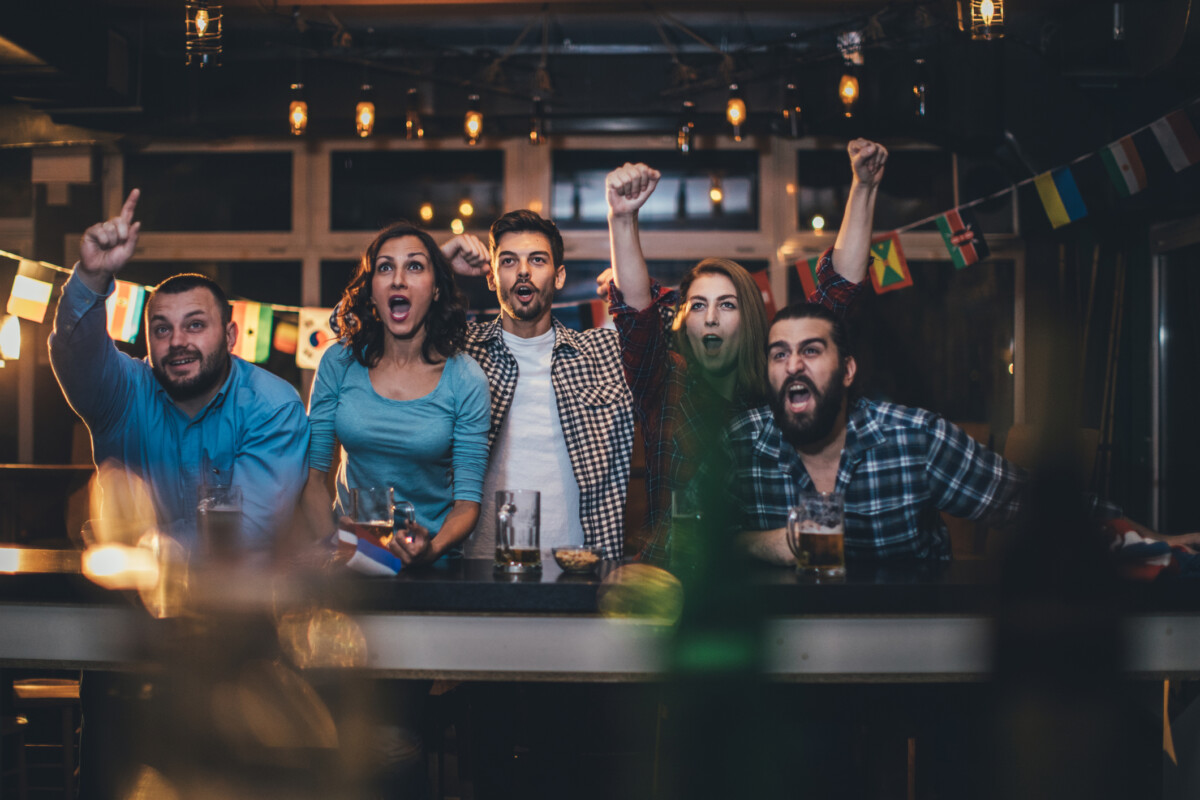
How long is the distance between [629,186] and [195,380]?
3.36 ft

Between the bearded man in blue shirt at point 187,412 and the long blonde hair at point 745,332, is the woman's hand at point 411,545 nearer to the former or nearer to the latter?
the bearded man in blue shirt at point 187,412

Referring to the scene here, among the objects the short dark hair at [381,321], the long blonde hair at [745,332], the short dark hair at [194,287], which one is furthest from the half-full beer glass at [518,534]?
the short dark hair at [194,287]

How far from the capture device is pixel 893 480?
1.87m

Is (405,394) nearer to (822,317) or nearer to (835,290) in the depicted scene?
(822,317)

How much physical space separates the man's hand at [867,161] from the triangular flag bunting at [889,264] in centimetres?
230

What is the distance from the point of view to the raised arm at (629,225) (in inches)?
77.5

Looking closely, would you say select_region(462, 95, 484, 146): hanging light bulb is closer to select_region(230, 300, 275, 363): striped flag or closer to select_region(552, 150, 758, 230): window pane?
select_region(552, 150, 758, 230): window pane

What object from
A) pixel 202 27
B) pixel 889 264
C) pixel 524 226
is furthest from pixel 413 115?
pixel 524 226

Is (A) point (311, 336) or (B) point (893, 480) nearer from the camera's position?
(B) point (893, 480)

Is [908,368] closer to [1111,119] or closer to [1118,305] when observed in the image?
[1118,305]

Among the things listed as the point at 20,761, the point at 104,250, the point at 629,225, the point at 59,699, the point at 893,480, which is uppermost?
the point at 629,225

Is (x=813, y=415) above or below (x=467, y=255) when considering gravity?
below

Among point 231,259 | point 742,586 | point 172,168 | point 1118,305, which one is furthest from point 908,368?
point 742,586

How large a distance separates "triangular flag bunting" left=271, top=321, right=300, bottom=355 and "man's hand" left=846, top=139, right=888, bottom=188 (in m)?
3.58
